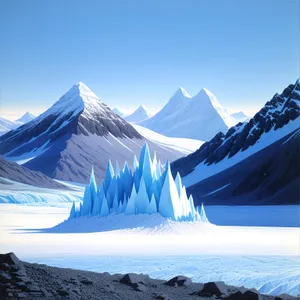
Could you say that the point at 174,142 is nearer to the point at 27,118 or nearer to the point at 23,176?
the point at 27,118

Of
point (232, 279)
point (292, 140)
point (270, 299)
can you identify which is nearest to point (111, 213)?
point (232, 279)

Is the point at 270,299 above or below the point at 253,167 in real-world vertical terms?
below

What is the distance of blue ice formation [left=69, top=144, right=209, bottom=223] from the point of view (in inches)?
642

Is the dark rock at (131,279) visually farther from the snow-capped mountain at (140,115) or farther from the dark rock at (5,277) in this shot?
the snow-capped mountain at (140,115)

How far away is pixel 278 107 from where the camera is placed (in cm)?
6041

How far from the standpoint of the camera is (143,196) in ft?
54.2

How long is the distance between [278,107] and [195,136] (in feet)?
260

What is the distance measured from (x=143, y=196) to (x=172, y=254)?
19.3ft

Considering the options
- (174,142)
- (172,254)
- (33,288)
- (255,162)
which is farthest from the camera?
(174,142)

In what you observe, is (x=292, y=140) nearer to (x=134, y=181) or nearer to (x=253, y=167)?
(x=253, y=167)

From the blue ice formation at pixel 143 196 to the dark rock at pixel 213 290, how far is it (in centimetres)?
898

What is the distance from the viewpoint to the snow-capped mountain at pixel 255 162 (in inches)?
1752

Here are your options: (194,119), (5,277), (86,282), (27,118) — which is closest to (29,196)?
(86,282)

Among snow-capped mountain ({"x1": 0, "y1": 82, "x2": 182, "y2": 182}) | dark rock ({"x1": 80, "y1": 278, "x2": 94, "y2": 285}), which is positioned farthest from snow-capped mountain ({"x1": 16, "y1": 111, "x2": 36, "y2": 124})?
dark rock ({"x1": 80, "y1": 278, "x2": 94, "y2": 285})
